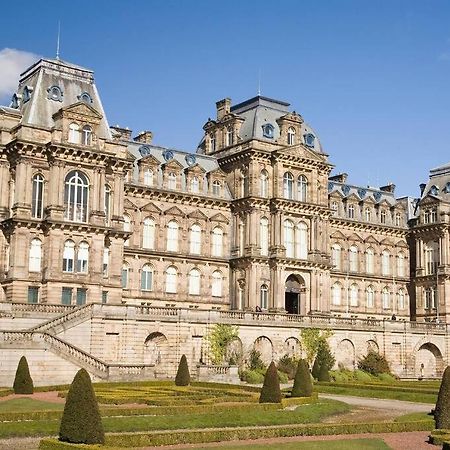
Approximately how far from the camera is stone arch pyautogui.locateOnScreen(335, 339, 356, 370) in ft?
226

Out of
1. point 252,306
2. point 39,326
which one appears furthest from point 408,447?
point 252,306

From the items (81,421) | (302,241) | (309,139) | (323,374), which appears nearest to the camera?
(81,421)

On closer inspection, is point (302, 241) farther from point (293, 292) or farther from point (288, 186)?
point (288, 186)

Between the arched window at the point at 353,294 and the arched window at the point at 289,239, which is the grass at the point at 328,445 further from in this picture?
the arched window at the point at 353,294

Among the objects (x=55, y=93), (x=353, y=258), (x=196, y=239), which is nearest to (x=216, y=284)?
(x=196, y=239)

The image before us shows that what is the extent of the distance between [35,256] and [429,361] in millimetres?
39917

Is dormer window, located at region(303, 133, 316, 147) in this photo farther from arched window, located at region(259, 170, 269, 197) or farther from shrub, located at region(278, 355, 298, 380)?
shrub, located at region(278, 355, 298, 380)

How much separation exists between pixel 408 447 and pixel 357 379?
36.9 metres

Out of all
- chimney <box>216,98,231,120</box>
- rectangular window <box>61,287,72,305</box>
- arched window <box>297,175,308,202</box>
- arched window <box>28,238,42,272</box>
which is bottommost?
rectangular window <box>61,287,72,305</box>

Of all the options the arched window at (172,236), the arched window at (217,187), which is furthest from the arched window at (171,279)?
the arched window at (217,187)

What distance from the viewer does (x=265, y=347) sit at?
64250 millimetres

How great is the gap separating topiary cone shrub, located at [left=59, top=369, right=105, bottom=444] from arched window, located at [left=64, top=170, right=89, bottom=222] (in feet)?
120

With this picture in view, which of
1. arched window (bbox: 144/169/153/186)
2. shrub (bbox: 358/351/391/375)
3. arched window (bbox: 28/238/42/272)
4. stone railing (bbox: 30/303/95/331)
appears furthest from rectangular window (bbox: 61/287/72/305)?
shrub (bbox: 358/351/391/375)

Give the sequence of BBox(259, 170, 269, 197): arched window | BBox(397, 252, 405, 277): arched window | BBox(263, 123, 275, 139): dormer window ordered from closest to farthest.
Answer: BBox(259, 170, 269, 197): arched window < BBox(263, 123, 275, 139): dormer window < BBox(397, 252, 405, 277): arched window
